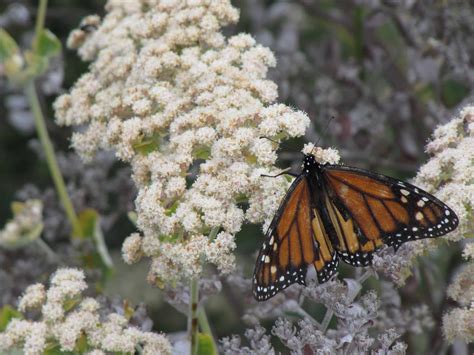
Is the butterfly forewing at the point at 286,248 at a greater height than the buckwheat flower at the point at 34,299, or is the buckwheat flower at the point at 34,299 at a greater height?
the buckwheat flower at the point at 34,299

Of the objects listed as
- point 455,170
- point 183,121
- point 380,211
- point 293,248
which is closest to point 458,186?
point 455,170

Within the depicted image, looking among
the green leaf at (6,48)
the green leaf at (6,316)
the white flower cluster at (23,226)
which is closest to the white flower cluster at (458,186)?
the white flower cluster at (23,226)

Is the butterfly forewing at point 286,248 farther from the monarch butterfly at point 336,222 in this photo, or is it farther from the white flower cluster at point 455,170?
the white flower cluster at point 455,170

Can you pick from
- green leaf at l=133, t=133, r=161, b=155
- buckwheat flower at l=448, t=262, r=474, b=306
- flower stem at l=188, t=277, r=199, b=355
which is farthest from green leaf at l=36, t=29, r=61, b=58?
buckwheat flower at l=448, t=262, r=474, b=306

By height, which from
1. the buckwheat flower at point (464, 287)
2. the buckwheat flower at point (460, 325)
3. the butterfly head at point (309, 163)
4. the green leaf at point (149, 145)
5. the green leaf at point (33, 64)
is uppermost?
the green leaf at point (33, 64)

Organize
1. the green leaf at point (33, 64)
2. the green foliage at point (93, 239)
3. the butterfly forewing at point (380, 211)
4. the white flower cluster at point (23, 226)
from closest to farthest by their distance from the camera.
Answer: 1. the butterfly forewing at point (380, 211)
2. the white flower cluster at point (23, 226)
3. the green leaf at point (33, 64)
4. the green foliage at point (93, 239)

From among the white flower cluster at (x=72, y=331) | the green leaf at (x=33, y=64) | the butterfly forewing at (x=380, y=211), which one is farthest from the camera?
the green leaf at (x=33, y=64)

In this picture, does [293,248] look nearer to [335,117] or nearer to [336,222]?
[336,222]
